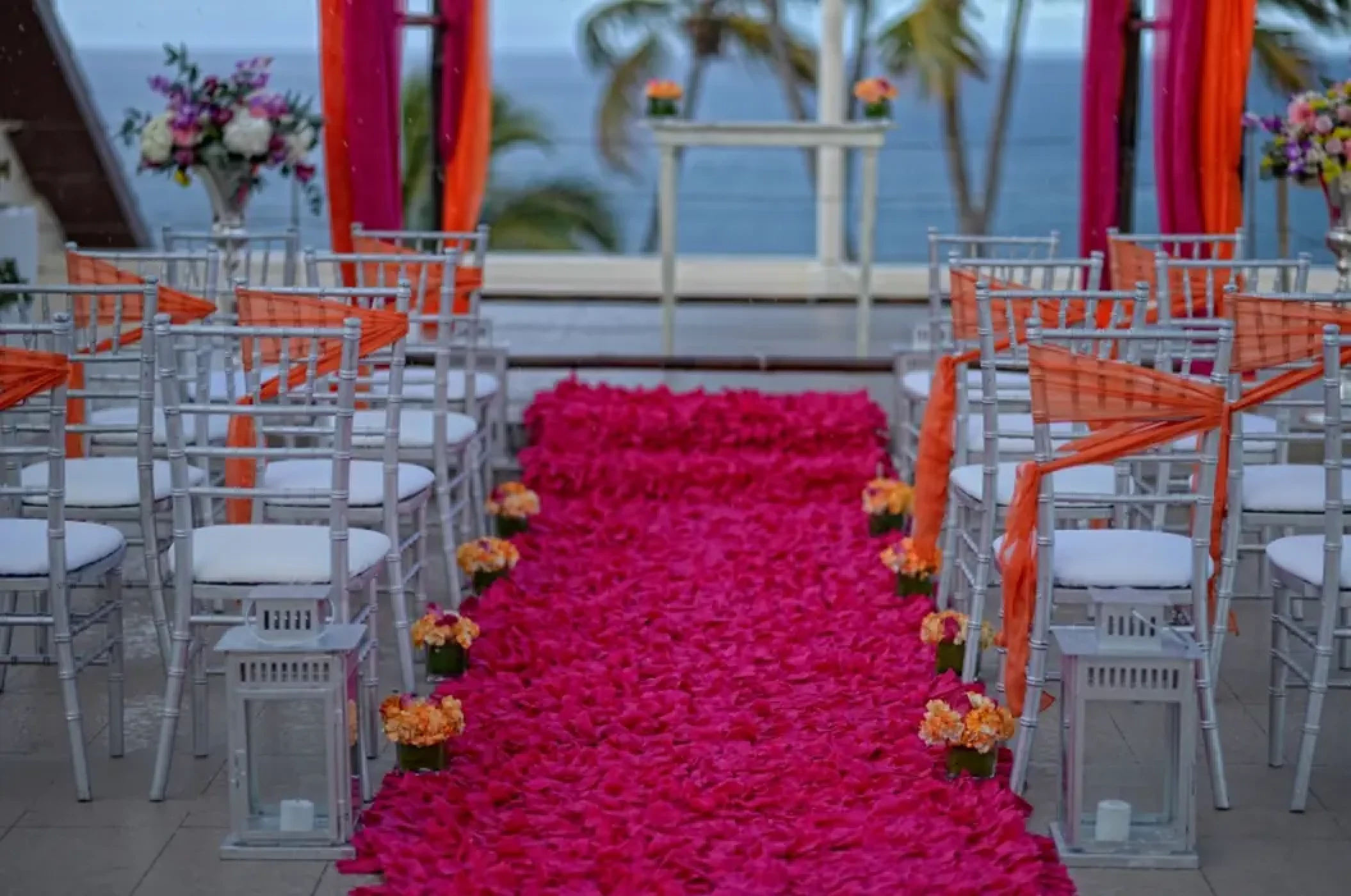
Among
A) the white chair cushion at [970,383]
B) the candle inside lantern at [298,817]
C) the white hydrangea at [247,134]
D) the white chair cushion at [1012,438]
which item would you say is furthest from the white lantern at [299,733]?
the white hydrangea at [247,134]

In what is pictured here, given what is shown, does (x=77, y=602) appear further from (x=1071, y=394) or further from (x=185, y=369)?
(x=1071, y=394)

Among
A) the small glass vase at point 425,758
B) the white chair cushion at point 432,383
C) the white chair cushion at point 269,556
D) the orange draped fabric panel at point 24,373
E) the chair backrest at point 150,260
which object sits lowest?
the small glass vase at point 425,758

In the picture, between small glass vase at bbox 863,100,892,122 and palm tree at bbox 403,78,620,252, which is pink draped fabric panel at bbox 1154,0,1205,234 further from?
palm tree at bbox 403,78,620,252

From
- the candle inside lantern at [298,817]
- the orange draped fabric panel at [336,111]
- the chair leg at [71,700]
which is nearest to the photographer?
the candle inside lantern at [298,817]

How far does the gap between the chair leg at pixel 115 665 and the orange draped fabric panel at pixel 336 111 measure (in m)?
3.22

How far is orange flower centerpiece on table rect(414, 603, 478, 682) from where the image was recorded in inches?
165

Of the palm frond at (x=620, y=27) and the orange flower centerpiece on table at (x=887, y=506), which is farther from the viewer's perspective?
the palm frond at (x=620, y=27)

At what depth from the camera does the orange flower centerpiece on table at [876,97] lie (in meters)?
7.25

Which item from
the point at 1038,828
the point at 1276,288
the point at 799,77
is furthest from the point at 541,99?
the point at 1038,828

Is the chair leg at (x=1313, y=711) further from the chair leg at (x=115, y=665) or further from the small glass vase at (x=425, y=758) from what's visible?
the chair leg at (x=115, y=665)

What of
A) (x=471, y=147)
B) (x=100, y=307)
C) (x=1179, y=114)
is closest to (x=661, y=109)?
(x=471, y=147)

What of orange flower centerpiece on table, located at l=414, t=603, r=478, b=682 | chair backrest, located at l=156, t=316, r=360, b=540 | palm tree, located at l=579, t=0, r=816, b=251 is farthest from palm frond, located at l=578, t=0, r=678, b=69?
chair backrest, located at l=156, t=316, r=360, b=540

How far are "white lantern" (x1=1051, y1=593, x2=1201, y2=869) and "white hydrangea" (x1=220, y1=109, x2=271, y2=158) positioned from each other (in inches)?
145

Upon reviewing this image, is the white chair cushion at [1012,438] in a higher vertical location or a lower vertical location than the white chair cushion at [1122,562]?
higher
